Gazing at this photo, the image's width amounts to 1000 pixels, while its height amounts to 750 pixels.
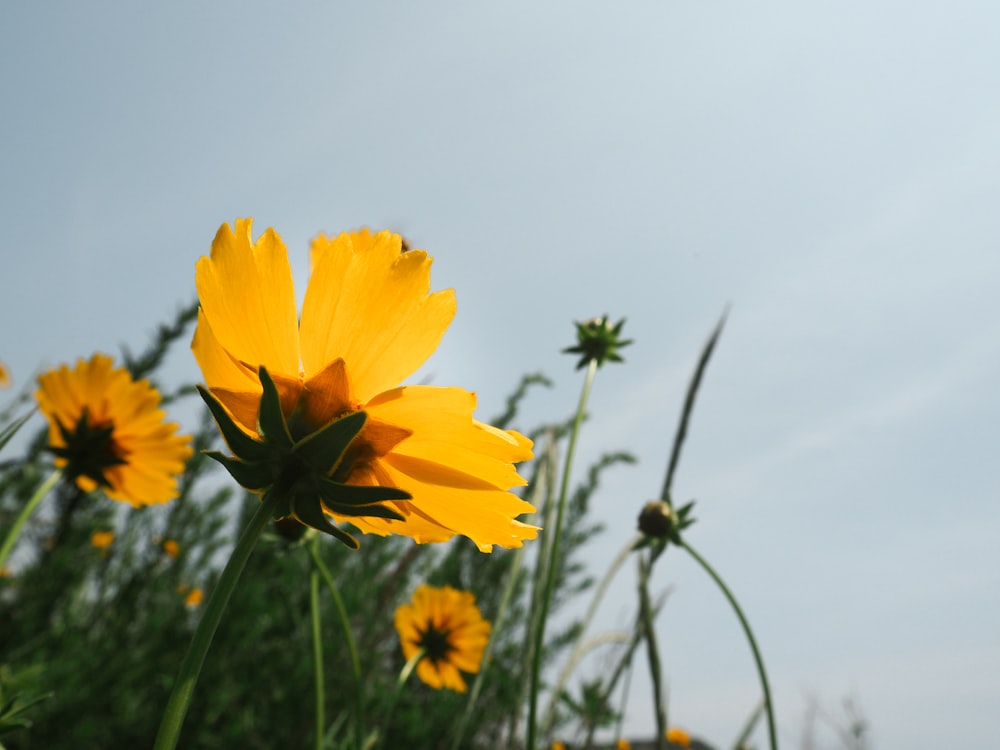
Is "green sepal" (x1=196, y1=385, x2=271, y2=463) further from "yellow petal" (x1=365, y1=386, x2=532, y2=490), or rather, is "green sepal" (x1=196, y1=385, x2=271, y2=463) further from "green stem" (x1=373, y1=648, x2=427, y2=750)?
"green stem" (x1=373, y1=648, x2=427, y2=750)

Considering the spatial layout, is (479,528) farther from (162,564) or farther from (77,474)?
(162,564)

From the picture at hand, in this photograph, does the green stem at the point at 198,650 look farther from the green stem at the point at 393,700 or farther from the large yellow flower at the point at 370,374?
the green stem at the point at 393,700

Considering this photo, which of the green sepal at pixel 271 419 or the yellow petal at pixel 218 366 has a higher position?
the yellow petal at pixel 218 366

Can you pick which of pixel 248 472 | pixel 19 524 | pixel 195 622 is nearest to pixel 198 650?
pixel 248 472

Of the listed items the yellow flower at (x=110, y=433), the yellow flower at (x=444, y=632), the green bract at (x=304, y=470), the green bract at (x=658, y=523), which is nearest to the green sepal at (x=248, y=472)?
the green bract at (x=304, y=470)

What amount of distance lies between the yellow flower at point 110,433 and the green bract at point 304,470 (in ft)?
3.36

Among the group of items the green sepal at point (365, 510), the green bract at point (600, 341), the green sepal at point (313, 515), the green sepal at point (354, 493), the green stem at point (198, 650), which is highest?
the green bract at point (600, 341)

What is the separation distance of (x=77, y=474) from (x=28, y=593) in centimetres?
96

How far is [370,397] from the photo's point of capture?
0.47 m

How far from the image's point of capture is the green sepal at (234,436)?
1.22 ft

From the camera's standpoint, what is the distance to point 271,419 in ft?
1.32

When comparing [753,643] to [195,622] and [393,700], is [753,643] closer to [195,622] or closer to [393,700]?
[393,700]

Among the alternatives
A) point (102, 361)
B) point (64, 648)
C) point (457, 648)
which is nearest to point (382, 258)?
point (102, 361)

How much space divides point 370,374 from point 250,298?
85mm
